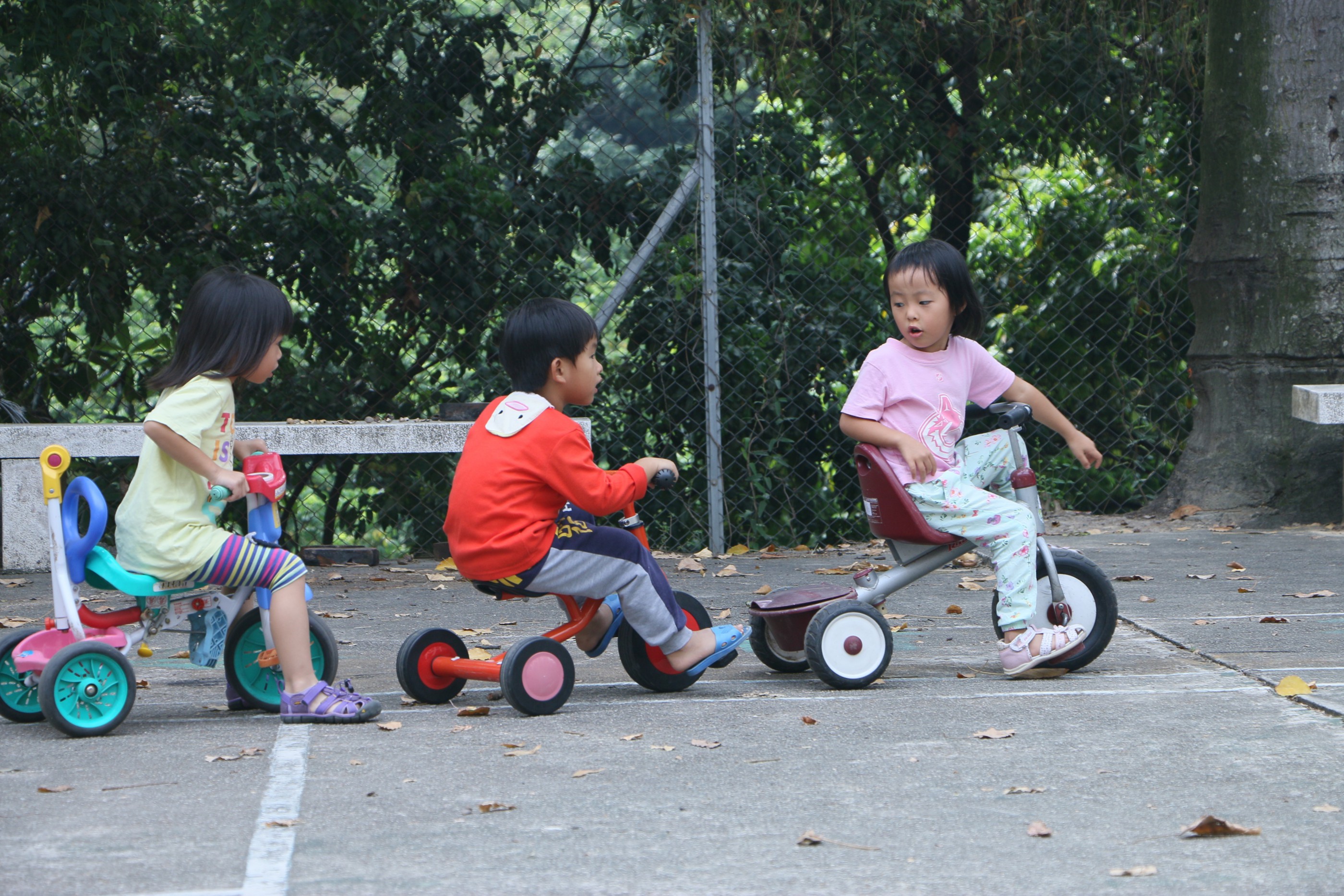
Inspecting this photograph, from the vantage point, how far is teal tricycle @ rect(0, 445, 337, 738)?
3582 mm

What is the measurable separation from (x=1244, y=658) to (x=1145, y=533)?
3.08 m

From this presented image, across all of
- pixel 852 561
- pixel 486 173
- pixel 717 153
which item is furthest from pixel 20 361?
pixel 852 561

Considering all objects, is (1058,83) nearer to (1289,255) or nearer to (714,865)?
(1289,255)

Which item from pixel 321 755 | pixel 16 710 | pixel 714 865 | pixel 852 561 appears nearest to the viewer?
pixel 714 865

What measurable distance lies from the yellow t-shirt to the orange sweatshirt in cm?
65

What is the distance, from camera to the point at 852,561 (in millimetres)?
6965

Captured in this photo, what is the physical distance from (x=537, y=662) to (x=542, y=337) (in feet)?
2.90

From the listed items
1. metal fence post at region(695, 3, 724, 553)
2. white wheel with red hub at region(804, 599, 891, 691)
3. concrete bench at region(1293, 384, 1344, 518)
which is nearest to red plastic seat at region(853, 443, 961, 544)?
white wheel with red hub at region(804, 599, 891, 691)

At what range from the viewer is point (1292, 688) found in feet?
12.7

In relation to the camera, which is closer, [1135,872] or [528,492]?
[1135,872]

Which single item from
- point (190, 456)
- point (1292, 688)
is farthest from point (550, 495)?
point (1292, 688)

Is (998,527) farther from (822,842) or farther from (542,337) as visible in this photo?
(822,842)

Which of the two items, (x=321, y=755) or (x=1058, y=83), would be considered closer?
(x=321, y=755)

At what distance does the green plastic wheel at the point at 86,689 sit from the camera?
3512mm
